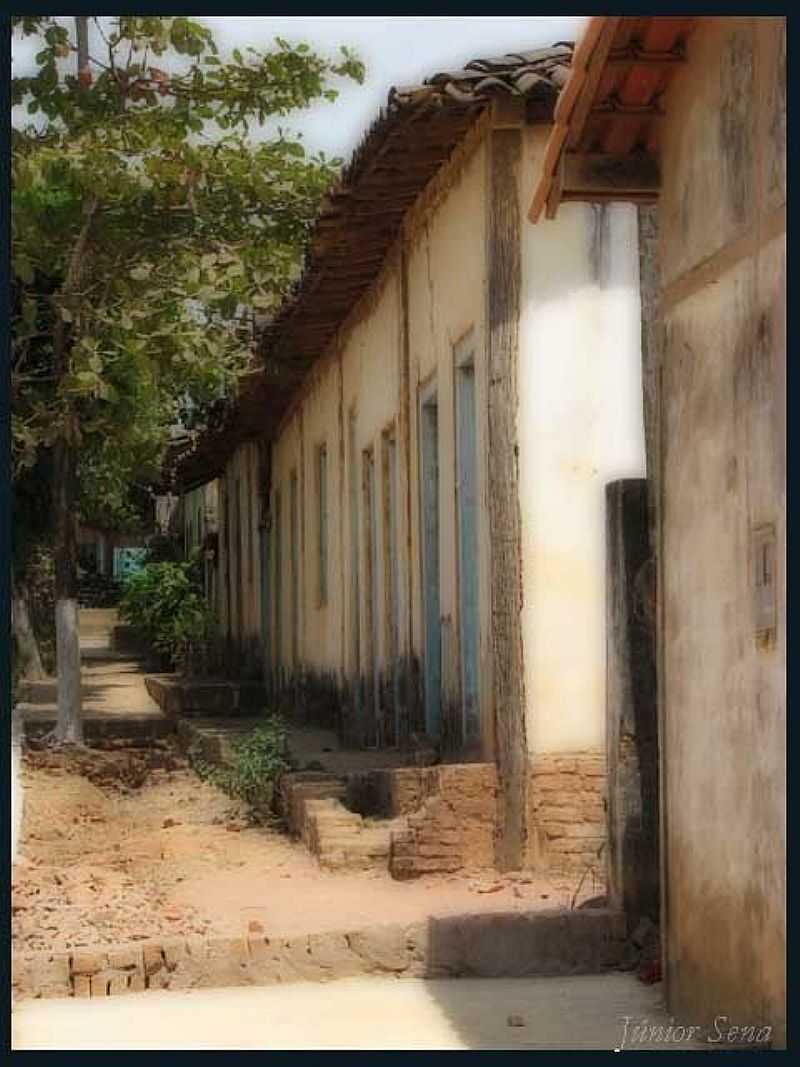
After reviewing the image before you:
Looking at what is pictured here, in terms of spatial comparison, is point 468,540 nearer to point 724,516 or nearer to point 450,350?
point 450,350

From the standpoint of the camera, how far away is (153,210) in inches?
671

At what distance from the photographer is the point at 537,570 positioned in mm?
11281

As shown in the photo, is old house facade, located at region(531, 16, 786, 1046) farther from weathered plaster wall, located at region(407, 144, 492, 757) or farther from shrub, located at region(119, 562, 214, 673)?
shrub, located at region(119, 562, 214, 673)

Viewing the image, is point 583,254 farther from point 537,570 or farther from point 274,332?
point 274,332

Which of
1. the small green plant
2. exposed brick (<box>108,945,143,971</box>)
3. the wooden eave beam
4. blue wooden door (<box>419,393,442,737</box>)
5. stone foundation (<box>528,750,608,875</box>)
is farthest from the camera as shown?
the small green plant

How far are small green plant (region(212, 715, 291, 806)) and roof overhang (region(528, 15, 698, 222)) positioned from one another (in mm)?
7156

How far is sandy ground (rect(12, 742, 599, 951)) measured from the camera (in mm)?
9961

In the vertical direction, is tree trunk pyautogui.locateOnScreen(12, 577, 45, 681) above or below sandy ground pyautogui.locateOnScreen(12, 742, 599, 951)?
above

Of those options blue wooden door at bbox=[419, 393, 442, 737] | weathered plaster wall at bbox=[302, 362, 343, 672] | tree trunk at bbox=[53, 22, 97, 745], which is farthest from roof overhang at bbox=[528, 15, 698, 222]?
weathered plaster wall at bbox=[302, 362, 343, 672]

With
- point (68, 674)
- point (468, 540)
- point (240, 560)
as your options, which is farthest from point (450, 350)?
point (240, 560)

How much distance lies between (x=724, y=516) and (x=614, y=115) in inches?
74.7
